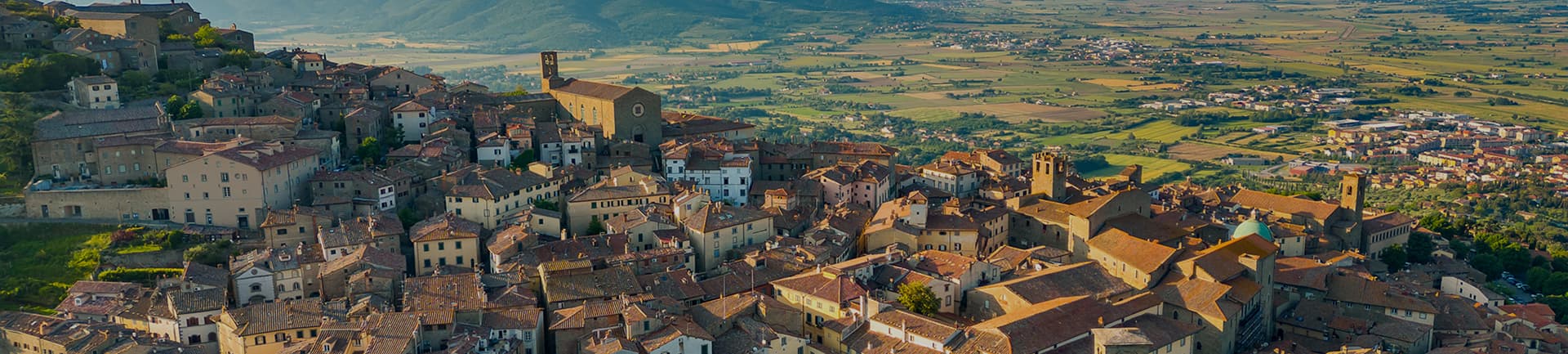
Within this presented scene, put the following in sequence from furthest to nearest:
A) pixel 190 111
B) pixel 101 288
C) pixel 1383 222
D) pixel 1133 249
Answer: pixel 1383 222 → pixel 190 111 → pixel 1133 249 → pixel 101 288

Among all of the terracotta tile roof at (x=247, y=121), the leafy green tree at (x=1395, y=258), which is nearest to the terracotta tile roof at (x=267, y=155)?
the terracotta tile roof at (x=247, y=121)

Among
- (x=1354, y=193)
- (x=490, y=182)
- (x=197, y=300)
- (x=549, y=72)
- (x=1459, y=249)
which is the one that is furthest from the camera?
(x=549, y=72)

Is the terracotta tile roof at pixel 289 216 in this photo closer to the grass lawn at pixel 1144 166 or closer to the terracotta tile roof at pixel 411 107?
the terracotta tile roof at pixel 411 107

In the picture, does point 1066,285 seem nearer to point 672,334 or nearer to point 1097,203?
point 1097,203

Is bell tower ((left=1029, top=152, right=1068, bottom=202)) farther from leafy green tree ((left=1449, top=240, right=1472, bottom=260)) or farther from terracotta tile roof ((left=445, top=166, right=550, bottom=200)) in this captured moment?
terracotta tile roof ((left=445, top=166, right=550, bottom=200))

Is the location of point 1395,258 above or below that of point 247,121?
below

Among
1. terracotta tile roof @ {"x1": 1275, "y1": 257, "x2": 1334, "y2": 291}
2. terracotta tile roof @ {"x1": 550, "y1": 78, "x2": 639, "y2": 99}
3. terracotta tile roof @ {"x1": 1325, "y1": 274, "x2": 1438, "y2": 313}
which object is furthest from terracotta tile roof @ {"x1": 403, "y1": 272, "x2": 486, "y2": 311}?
terracotta tile roof @ {"x1": 1325, "y1": 274, "x2": 1438, "y2": 313}

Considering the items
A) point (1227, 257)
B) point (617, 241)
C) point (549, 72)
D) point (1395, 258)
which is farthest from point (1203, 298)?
point (549, 72)
